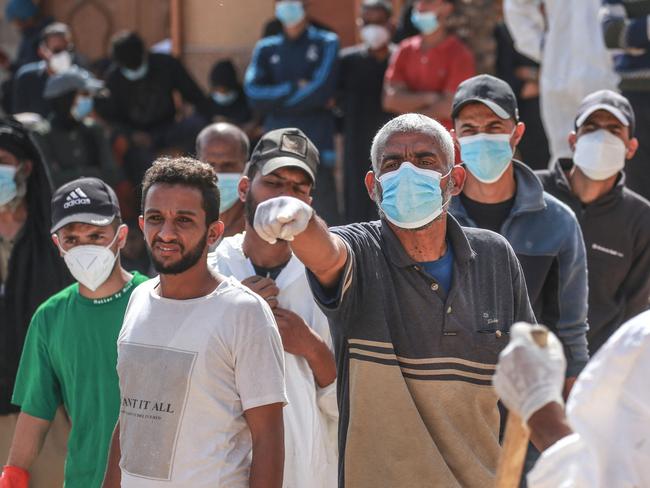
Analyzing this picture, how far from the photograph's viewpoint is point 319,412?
4.65 m

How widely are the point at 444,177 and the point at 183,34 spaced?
7.82m

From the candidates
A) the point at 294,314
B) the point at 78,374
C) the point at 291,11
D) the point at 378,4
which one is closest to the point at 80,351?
the point at 78,374

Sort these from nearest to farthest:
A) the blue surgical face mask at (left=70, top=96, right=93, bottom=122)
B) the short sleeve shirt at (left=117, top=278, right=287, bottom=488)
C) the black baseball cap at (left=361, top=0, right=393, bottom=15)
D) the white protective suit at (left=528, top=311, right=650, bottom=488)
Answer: the white protective suit at (left=528, top=311, right=650, bottom=488), the short sleeve shirt at (left=117, top=278, right=287, bottom=488), the black baseball cap at (left=361, top=0, right=393, bottom=15), the blue surgical face mask at (left=70, top=96, right=93, bottom=122)

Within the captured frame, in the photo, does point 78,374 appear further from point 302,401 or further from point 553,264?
point 553,264

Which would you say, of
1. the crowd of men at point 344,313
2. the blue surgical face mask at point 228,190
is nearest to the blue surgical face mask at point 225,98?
the crowd of men at point 344,313

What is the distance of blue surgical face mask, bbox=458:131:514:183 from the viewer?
5.13 metres

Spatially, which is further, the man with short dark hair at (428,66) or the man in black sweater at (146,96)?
the man in black sweater at (146,96)

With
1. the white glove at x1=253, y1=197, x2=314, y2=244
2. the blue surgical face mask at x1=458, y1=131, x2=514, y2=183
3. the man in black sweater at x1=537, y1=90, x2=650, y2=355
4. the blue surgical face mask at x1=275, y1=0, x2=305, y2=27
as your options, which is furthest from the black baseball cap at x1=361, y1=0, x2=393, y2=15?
the white glove at x1=253, y1=197, x2=314, y2=244

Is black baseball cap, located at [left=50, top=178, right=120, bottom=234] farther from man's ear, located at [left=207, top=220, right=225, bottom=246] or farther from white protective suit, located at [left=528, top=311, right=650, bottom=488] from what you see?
white protective suit, located at [left=528, top=311, right=650, bottom=488]

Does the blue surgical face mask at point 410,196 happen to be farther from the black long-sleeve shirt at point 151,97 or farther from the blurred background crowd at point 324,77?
the black long-sleeve shirt at point 151,97

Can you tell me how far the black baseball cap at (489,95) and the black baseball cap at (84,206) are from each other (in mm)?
1568

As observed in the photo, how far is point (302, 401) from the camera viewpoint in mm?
4551

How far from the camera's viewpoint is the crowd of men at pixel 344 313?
3.47 meters

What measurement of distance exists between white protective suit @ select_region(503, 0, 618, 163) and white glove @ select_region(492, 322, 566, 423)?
17.6 feet
